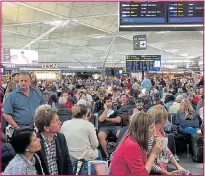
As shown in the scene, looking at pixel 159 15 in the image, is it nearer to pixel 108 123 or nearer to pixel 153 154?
pixel 108 123

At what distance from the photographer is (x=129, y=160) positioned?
9.56 ft

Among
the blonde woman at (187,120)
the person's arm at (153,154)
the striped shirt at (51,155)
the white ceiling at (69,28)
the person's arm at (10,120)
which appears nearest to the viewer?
the person's arm at (153,154)

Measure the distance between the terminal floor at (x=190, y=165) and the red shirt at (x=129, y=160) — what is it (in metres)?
3.43

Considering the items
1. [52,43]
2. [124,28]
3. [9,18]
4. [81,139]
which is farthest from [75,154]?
[52,43]

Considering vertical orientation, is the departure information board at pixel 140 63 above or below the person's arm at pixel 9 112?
above

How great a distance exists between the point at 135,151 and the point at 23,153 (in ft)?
3.02

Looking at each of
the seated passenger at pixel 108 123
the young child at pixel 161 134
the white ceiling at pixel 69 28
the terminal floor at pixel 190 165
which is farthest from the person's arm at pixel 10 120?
the white ceiling at pixel 69 28

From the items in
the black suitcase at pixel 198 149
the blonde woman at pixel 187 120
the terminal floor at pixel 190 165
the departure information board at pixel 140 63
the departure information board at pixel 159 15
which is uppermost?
the departure information board at pixel 159 15

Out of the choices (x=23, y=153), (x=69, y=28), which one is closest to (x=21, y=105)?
(x=23, y=153)

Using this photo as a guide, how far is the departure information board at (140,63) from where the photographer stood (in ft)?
59.5

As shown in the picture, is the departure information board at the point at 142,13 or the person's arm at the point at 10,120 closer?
the person's arm at the point at 10,120

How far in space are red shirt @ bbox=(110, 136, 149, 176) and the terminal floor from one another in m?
3.43

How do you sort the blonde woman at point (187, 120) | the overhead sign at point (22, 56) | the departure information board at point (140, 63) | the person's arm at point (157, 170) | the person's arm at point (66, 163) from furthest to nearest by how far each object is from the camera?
the overhead sign at point (22, 56) → the departure information board at point (140, 63) → the blonde woman at point (187, 120) → the person's arm at point (157, 170) → the person's arm at point (66, 163)

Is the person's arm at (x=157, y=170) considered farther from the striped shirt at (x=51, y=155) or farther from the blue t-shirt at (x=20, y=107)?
the blue t-shirt at (x=20, y=107)
